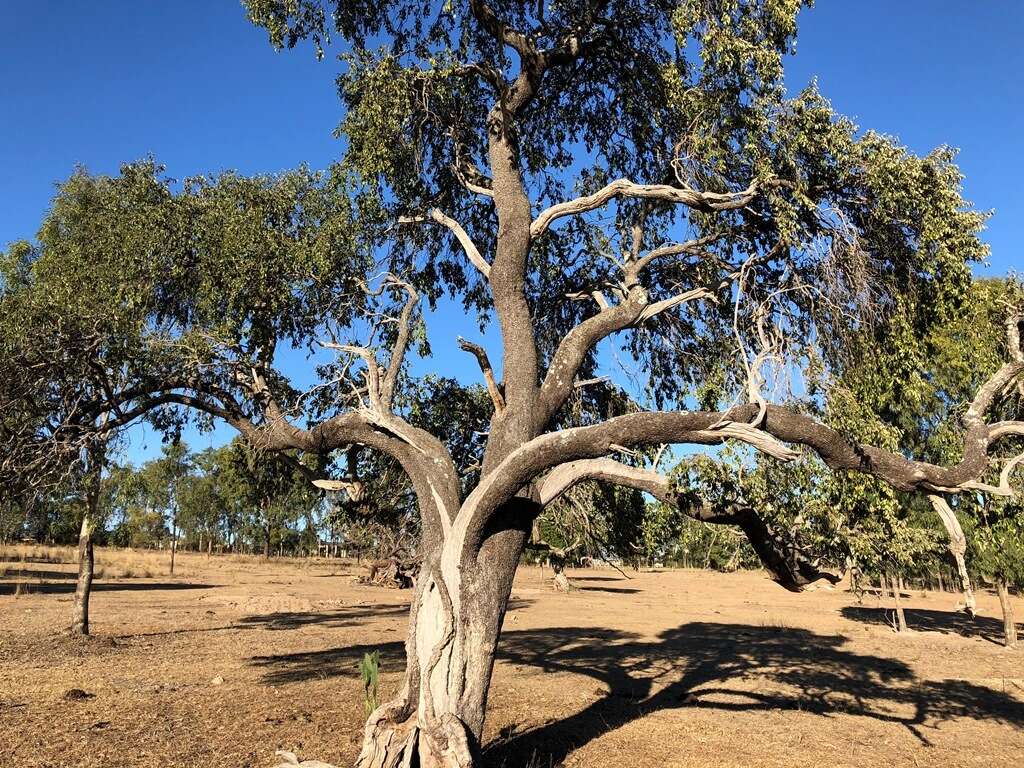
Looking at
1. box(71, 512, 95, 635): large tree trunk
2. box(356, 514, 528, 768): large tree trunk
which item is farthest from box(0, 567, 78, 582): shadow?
box(356, 514, 528, 768): large tree trunk

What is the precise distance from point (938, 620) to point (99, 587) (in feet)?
132

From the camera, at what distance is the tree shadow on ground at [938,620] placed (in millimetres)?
27969

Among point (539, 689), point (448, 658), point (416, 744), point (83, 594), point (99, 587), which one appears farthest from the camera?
point (99, 587)

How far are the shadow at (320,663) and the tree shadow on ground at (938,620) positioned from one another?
2148 cm

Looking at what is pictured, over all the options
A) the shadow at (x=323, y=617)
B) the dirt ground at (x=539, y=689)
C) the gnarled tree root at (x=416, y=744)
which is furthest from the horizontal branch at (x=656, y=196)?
the shadow at (x=323, y=617)

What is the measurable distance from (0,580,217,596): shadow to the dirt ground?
2.10 metres

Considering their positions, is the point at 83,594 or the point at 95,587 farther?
the point at 95,587

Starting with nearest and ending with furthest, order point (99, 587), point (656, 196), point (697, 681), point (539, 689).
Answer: point (656, 196), point (539, 689), point (697, 681), point (99, 587)

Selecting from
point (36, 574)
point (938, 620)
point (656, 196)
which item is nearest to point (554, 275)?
point (656, 196)

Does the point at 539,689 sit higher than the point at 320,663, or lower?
lower

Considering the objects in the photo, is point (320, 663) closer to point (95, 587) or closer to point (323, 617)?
point (323, 617)

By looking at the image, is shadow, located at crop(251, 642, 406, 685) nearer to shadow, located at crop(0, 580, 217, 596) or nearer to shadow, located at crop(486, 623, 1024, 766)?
shadow, located at crop(486, 623, 1024, 766)

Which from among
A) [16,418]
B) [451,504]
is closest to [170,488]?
[16,418]

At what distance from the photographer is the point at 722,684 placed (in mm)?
15375
